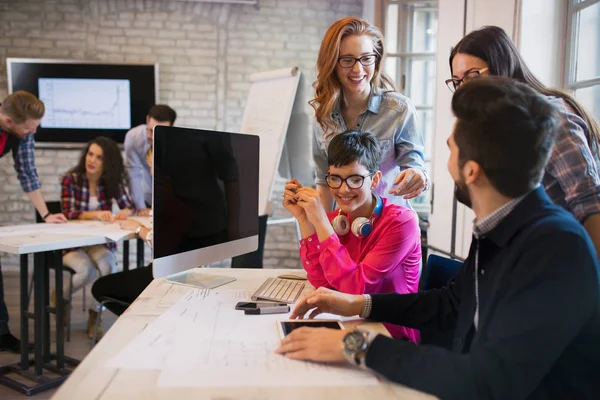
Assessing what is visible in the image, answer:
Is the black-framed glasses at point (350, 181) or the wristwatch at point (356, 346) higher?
the black-framed glasses at point (350, 181)

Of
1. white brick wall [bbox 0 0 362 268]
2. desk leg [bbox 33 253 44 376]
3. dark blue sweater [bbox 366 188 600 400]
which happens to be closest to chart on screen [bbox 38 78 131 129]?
white brick wall [bbox 0 0 362 268]

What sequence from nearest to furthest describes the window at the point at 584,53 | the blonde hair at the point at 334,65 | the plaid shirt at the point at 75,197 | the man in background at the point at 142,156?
the blonde hair at the point at 334,65
the window at the point at 584,53
the plaid shirt at the point at 75,197
the man in background at the point at 142,156

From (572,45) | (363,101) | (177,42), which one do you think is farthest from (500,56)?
(177,42)

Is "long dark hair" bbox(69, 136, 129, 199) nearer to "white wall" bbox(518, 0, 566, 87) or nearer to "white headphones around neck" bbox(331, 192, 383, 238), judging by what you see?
"white headphones around neck" bbox(331, 192, 383, 238)

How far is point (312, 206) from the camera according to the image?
155cm

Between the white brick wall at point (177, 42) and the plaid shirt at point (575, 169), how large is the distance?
3.96m

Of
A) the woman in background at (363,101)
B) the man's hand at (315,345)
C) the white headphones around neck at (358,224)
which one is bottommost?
the man's hand at (315,345)

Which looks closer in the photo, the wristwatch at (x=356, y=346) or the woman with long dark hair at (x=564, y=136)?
the wristwatch at (x=356, y=346)

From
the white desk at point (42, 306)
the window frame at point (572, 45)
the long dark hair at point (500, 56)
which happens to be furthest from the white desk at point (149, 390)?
the window frame at point (572, 45)

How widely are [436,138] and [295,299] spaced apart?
1.98m

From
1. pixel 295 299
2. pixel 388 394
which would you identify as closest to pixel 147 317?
pixel 295 299

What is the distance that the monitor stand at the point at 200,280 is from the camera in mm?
1665

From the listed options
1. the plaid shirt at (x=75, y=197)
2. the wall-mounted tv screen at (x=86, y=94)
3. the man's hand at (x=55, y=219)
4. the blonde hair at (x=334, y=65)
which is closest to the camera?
the blonde hair at (x=334, y=65)

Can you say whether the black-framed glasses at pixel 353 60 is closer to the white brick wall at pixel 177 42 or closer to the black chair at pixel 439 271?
the black chair at pixel 439 271
